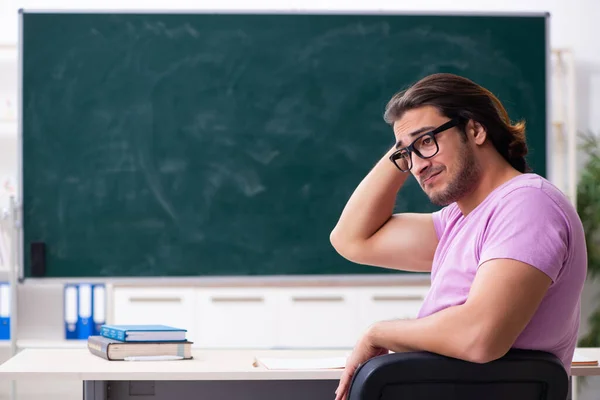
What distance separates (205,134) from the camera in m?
4.20

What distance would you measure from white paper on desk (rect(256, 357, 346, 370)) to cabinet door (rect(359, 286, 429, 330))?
2102mm

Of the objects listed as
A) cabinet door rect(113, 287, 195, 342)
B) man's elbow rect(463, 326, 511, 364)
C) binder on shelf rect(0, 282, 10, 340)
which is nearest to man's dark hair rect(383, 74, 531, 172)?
man's elbow rect(463, 326, 511, 364)

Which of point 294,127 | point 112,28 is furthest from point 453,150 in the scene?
point 112,28

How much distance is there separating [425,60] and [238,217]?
4.24 feet

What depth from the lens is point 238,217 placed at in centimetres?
420

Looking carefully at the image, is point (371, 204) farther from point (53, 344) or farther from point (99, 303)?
point (53, 344)

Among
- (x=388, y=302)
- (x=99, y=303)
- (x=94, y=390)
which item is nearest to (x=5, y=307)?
(x=99, y=303)

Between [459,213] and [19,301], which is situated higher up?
[459,213]

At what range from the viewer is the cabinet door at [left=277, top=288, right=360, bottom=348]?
4211 mm

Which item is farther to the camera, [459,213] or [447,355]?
[459,213]

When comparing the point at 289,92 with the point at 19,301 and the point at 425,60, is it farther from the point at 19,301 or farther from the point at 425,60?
the point at 19,301

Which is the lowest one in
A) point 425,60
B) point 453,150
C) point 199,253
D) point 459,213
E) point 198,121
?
point 199,253

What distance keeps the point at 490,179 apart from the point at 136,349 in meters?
1.00

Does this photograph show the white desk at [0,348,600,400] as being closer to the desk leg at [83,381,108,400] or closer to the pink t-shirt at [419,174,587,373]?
the desk leg at [83,381,108,400]
